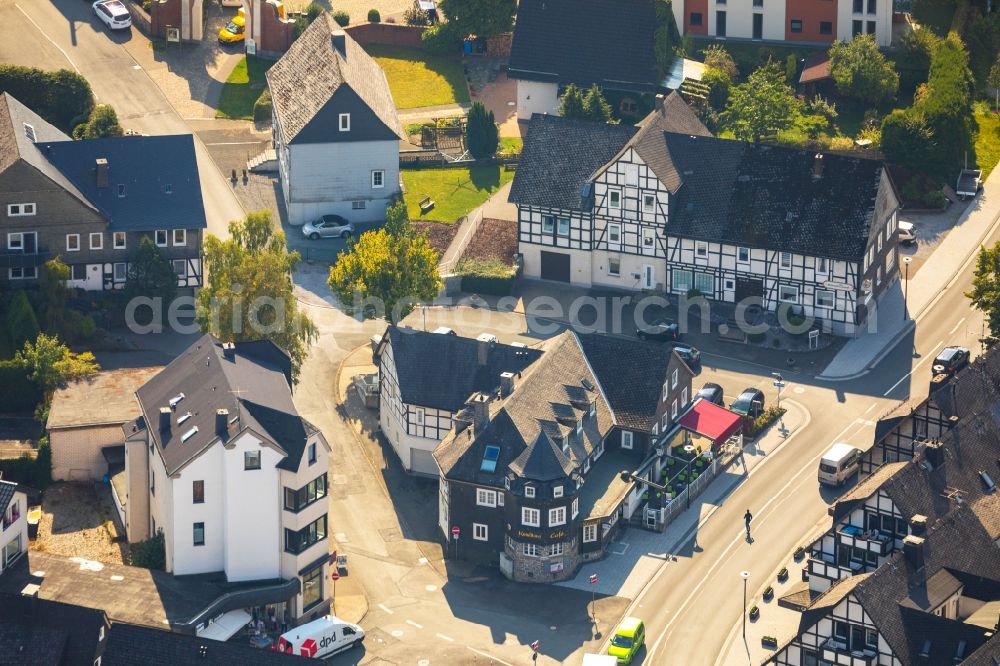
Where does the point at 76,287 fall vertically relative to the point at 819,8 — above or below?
below

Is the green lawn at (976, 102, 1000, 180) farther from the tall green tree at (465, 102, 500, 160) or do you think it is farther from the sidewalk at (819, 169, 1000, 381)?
the tall green tree at (465, 102, 500, 160)

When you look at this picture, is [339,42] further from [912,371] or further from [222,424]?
[222,424]

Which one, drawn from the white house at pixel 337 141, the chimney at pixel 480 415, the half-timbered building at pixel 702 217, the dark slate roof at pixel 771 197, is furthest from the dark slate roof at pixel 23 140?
the dark slate roof at pixel 771 197

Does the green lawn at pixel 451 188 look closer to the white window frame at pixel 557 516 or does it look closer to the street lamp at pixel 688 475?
the street lamp at pixel 688 475

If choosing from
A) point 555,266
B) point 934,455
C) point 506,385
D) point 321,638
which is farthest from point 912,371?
point 321,638

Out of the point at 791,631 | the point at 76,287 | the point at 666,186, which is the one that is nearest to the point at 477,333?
the point at 666,186

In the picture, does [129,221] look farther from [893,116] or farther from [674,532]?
[893,116]

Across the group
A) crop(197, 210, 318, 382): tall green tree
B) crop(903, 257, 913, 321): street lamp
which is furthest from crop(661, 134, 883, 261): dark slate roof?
crop(197, 210, 318, 382): tall green tree
